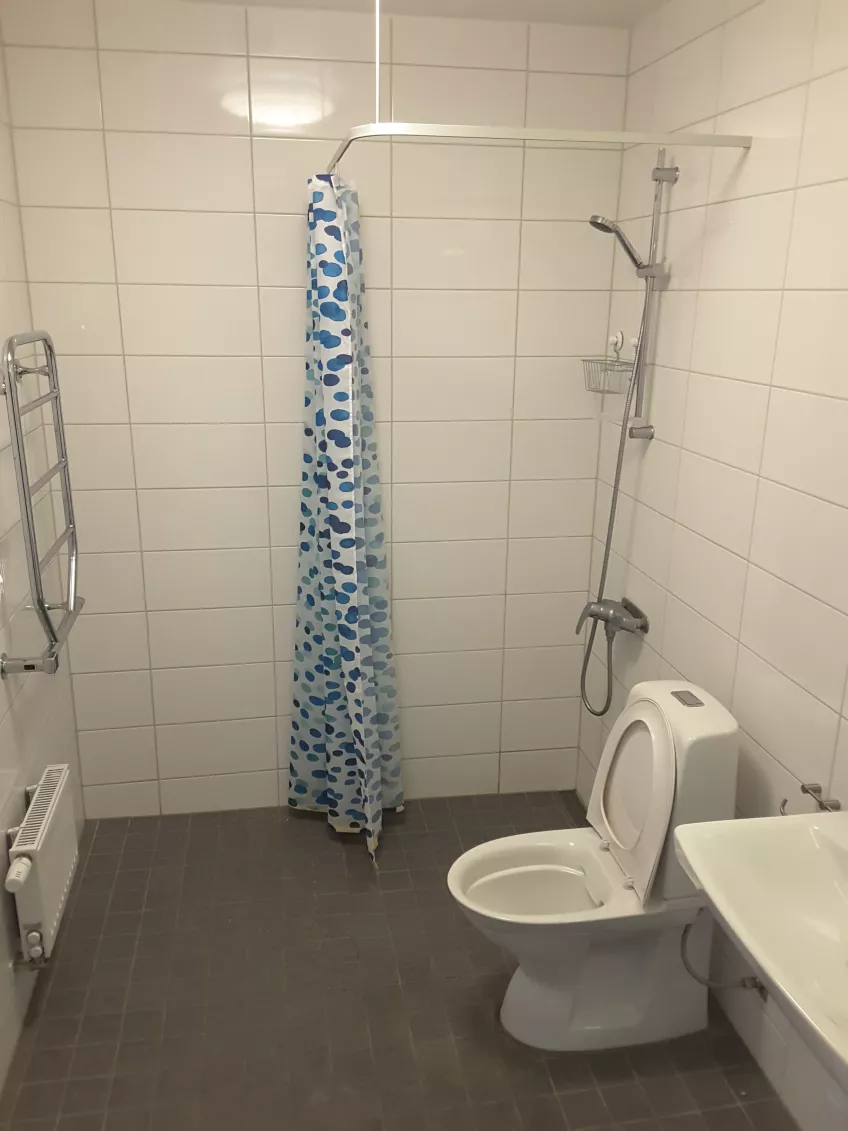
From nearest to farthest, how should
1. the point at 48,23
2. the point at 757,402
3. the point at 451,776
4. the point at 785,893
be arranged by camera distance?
the point at 785,893 < the point at 757,402 < the point at 48,23 < the point at 451,776

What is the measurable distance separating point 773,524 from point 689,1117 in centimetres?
133

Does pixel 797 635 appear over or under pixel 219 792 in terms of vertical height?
over

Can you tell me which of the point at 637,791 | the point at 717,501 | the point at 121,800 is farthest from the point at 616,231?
the point at 121,800

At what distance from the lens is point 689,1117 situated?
191 cm

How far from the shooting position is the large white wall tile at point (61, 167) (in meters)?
2.34

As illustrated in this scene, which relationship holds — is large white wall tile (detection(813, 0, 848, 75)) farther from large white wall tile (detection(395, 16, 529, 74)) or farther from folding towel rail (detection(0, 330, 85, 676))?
folding towel rail (detection(0, 330, 85, 676))

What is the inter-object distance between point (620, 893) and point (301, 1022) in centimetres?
87

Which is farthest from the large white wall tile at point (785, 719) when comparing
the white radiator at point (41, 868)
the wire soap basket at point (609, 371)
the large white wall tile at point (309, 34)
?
the large white wall tile at point (309, 34)

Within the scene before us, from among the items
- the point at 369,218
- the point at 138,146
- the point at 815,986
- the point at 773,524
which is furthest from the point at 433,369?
the point at 815,986

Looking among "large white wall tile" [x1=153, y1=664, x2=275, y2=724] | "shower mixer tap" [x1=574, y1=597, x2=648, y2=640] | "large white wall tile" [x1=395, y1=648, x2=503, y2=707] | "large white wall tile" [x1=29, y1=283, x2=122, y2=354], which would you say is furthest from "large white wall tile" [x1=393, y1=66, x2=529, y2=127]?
"large white wall tile" [x1=153, y1=664, x2=275, y2=724]

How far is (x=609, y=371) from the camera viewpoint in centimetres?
260

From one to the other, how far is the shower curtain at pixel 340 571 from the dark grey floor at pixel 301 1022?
23 centimetres

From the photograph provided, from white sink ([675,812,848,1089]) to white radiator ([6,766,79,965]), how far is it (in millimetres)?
1455

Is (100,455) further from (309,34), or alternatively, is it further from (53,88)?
(309,34)
